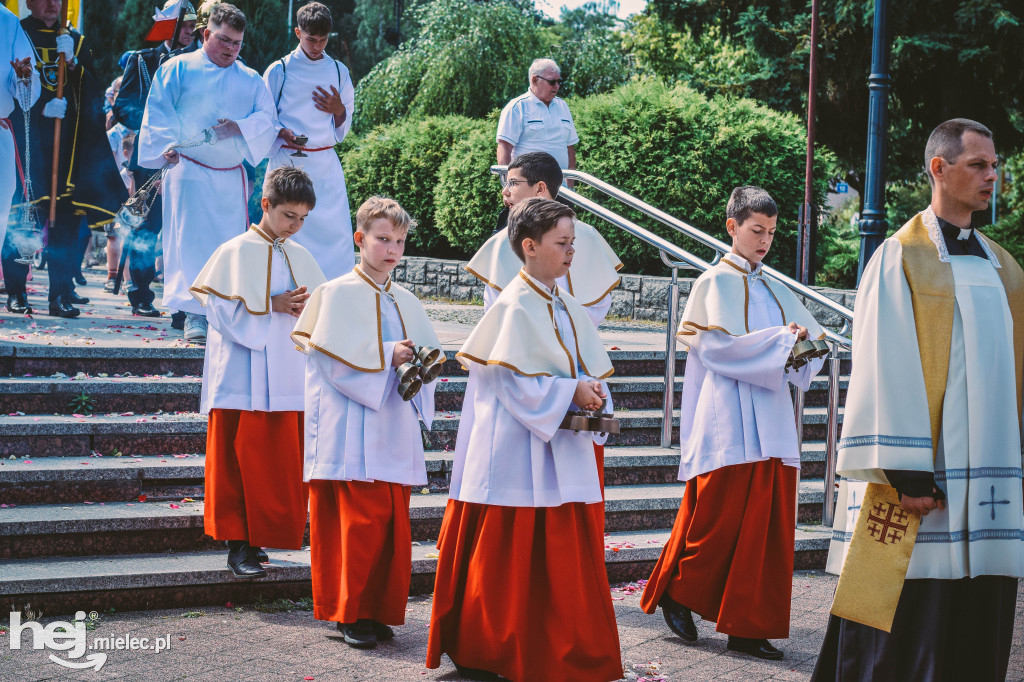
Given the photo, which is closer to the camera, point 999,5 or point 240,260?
point 240,260

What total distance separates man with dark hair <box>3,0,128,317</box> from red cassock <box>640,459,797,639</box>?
19.8 ft

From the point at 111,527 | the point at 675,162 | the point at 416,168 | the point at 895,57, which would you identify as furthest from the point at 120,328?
the point at 895,57

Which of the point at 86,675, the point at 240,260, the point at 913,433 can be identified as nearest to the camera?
the point at 913,433

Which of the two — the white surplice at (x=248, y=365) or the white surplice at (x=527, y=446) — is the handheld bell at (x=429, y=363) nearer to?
the white surplice at (x=527, y=446)

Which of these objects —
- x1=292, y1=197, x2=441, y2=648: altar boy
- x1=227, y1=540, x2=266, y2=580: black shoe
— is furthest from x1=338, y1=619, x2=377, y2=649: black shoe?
x1=227, y1=540, x2=266, y2=580: black shoe

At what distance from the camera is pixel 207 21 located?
8.00 m

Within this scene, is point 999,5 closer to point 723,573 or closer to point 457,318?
point 457,318

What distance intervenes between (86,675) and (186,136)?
4668mm

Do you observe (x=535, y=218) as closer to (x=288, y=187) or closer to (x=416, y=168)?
(x=288, y=187)

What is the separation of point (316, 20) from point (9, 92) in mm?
2908

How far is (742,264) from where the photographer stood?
5.37 m

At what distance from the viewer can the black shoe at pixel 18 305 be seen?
910cm

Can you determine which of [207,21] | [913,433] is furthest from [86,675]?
[207,21]

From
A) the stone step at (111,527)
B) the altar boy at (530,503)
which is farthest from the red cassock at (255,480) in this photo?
the altar boy at (530,503)
